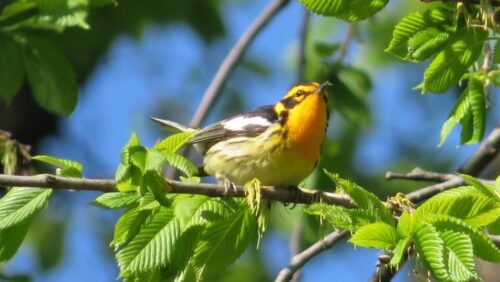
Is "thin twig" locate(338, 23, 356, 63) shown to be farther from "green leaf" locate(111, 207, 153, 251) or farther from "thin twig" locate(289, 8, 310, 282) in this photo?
"green leaf" locate(111, 207, 153, 251)

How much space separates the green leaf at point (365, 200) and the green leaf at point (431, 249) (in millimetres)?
124

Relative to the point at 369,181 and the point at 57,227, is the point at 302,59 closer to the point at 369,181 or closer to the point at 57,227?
the point at 369,181

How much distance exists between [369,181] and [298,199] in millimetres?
3905

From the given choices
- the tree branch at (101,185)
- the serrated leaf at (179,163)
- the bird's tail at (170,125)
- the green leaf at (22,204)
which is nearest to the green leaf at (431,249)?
the tree branch at (101,185)

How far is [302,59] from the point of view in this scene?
5578 mm

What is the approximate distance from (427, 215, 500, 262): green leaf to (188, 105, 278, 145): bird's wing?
2005mm

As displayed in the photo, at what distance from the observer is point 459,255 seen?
260 centimetres

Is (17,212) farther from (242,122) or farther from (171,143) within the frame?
(242,122)

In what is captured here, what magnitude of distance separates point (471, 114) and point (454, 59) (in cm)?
44

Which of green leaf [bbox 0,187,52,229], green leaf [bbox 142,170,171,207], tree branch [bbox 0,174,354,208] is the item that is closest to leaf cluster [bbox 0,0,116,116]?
green leaf [bbox 0,187,52,229]

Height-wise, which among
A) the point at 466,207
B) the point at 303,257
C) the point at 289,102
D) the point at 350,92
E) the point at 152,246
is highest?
the point at 466,207

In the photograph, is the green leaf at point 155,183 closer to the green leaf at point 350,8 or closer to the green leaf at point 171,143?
the green leaf at point 171,143

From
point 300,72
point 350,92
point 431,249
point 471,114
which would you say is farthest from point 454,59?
point 300,72

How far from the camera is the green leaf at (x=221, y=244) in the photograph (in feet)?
10.8
